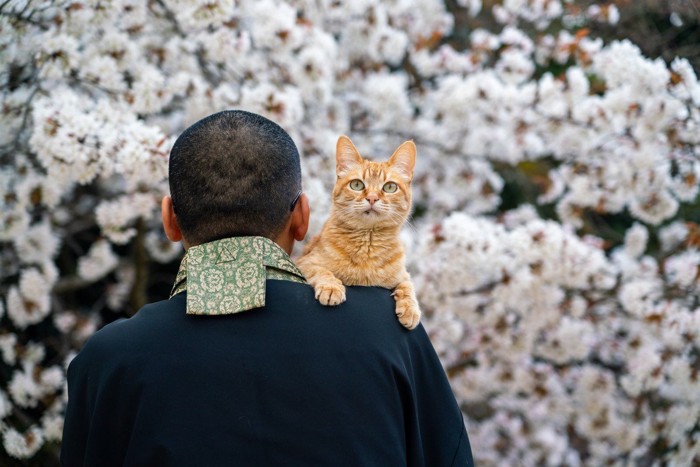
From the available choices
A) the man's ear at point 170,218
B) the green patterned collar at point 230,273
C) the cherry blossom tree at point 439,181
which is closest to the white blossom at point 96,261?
the cherry blossom tree at point 439,181

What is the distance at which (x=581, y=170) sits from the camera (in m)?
3.99

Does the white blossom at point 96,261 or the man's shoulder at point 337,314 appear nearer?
the man's shoulder at point 337,314

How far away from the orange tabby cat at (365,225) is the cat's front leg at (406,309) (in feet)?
0.26

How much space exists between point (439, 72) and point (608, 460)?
93.7 inches

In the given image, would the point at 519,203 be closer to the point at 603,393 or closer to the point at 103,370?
the point at 603,393

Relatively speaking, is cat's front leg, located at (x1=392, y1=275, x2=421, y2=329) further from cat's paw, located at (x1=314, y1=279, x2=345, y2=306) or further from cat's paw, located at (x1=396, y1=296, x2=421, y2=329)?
cat's paw, located at (x1=314, y1=279, x2=345, y2=306)

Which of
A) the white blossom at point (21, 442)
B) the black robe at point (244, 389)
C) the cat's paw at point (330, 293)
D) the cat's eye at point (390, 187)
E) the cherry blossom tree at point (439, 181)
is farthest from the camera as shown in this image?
the cherry blossom tree at point (439, 181)

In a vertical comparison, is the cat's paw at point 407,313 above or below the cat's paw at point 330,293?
below

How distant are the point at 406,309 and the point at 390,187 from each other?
1.52 feet

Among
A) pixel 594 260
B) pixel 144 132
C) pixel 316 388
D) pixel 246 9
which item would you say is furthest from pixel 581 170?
pixel 316 388

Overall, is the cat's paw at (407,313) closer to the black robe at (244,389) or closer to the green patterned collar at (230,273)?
the black robe at (244,389)

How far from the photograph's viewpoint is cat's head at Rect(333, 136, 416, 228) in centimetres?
183

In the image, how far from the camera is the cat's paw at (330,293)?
4.64ft

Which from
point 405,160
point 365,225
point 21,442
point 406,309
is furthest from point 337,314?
point 21,442
